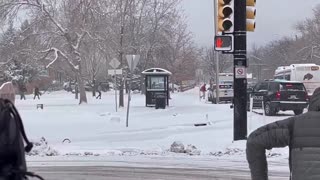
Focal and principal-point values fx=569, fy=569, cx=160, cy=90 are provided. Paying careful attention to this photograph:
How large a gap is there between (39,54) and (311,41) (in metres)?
55.5

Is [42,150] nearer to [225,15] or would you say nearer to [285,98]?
→ [225,15]

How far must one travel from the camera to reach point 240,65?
1472 centimetres

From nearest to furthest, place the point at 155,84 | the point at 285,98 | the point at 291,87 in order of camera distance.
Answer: the point at 285,98 < the point at 291,87 < the point at 155,84

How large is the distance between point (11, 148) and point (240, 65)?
38.8 ft

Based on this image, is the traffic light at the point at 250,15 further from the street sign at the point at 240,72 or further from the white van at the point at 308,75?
the white van at the point at 308,75

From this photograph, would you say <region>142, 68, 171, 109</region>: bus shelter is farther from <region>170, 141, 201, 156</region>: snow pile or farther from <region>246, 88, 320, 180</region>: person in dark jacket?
<region>246, 88, 320, 180</region>: person in dark jacket

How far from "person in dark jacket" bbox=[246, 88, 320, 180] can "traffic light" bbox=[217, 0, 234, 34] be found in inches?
424

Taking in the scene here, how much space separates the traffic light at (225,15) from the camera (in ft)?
45.8

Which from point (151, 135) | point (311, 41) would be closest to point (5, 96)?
point (151, 135)

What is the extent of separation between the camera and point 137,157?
13.2 metres

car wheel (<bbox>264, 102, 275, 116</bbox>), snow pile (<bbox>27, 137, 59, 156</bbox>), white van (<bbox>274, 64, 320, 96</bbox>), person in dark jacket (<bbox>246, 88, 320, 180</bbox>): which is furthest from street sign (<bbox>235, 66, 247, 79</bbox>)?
white van (<bbox>274, 64, 320, 96</bbox>)

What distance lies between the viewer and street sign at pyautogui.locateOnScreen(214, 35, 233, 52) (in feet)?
47.1

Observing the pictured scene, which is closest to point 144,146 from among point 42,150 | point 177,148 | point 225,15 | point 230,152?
point 177,148

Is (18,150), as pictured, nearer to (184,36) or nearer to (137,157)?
(137,157)
